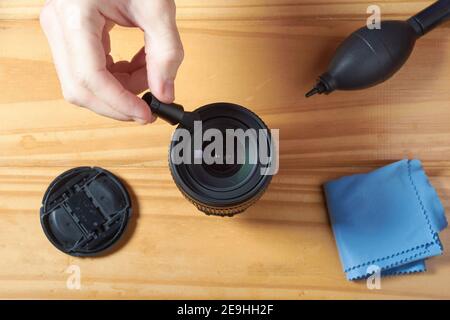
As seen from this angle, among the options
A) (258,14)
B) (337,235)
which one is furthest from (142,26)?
(337,235)

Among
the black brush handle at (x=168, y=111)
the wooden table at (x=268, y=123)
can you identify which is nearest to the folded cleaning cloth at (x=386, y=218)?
the wooden table at (x=268, y=123)

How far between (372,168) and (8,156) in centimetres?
34

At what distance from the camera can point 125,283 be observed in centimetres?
47

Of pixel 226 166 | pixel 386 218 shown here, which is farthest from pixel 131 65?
pixel 386 218

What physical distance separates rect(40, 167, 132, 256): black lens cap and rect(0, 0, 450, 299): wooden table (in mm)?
11

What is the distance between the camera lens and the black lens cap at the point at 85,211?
466 mm

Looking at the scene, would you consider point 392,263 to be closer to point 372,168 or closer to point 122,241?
point 372,168

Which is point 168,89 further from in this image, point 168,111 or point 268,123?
point 268,123

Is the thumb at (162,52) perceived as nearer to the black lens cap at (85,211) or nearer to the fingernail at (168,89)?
the fingernail at (168,89)

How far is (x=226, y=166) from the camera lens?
42 centimetres

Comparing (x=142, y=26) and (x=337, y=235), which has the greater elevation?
(x=142, y=26)

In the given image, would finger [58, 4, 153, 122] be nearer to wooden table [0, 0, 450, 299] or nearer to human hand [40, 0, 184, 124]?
human hand [40, 0, 184, 124]

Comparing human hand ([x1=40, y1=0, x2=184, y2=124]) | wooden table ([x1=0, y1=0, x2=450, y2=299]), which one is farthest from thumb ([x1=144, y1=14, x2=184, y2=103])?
wooden table ([x1=0, y1=0, x2=450, y2=299])

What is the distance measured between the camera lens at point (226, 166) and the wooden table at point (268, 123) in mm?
71
